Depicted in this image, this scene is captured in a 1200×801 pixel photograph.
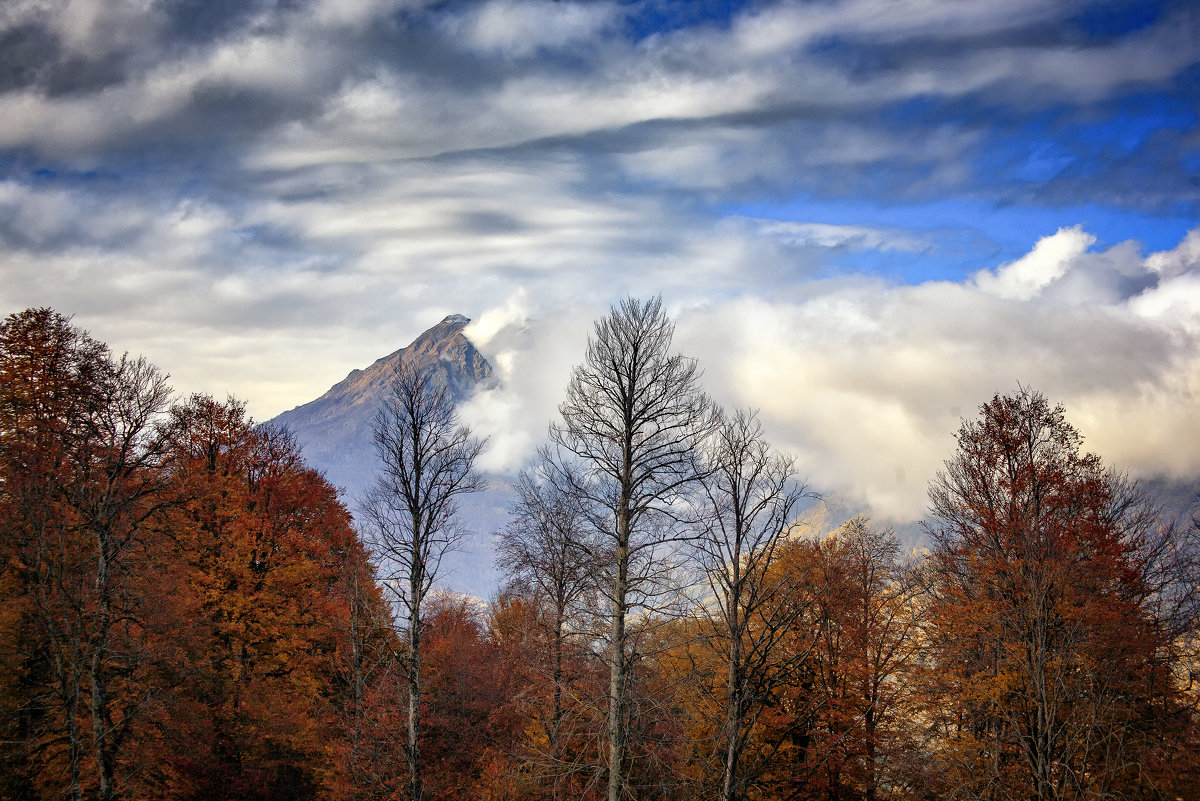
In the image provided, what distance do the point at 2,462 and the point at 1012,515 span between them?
40292mm

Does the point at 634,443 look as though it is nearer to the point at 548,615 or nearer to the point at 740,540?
the point at 740,540

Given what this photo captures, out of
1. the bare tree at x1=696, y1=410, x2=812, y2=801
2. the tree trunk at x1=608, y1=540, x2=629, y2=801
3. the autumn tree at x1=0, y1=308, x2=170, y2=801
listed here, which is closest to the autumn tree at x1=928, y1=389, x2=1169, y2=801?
the bare tree at x1=696, y1=410, x2=812, y2=801

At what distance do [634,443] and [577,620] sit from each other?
828cm

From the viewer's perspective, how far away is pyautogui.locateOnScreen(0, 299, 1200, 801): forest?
57.3ft

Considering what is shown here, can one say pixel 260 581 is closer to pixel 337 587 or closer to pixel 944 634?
pixel 337 587

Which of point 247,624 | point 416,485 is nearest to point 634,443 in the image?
point 416,485

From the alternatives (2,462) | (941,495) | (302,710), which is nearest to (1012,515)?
(941,495)

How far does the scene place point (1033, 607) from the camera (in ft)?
56.6

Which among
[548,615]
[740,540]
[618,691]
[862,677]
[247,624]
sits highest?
[740,540]

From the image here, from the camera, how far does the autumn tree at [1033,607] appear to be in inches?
782

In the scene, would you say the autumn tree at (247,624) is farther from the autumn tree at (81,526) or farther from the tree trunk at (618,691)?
the tree trunk at (618,691)

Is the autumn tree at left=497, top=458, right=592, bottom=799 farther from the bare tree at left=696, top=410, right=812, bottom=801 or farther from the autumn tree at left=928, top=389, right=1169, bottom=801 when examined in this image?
the autumn tree at left=928, top=389, right=1169, bottom=801

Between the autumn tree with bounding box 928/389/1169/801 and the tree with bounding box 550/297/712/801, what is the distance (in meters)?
8.51

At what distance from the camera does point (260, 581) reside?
3350cm
